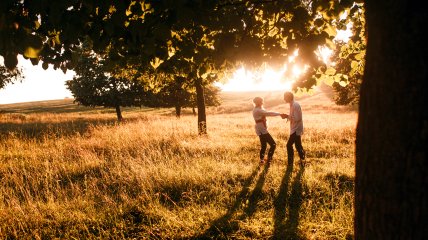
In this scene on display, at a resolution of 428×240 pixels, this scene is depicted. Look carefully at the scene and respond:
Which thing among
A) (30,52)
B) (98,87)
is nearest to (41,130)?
(98,87)

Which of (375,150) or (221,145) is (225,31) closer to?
(375,150)

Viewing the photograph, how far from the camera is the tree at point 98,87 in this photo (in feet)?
91.2

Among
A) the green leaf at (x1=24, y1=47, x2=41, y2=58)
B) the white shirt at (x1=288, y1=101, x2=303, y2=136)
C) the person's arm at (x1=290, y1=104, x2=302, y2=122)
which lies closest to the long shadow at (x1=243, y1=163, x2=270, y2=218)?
the white shirt at (x1=288, y1=101, x2=303, y2=136)

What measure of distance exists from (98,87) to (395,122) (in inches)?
1140

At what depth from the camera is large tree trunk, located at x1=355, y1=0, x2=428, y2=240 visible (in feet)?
6.53

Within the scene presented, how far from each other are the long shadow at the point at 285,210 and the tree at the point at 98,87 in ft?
76.1

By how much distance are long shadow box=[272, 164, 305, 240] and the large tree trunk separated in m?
2.33

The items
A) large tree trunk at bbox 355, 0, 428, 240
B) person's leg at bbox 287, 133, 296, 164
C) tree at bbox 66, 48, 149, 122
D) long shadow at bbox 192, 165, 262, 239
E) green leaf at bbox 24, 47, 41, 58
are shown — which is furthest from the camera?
tree at bbox 66, 48, 149, 122

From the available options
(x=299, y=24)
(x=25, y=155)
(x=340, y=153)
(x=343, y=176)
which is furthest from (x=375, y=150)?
(x=25, y=155)

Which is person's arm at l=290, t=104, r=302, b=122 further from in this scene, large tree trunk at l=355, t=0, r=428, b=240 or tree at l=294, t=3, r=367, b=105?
large tree trunk at l=355, t=0, r=428, b=240

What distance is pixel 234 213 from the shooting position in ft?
17.2

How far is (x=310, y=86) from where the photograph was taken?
16.0 ft

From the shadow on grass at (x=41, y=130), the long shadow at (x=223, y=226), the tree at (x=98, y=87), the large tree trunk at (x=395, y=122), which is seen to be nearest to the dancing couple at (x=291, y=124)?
the long shadow at (x=223, y=226)

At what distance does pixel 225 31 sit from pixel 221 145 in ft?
26.0
